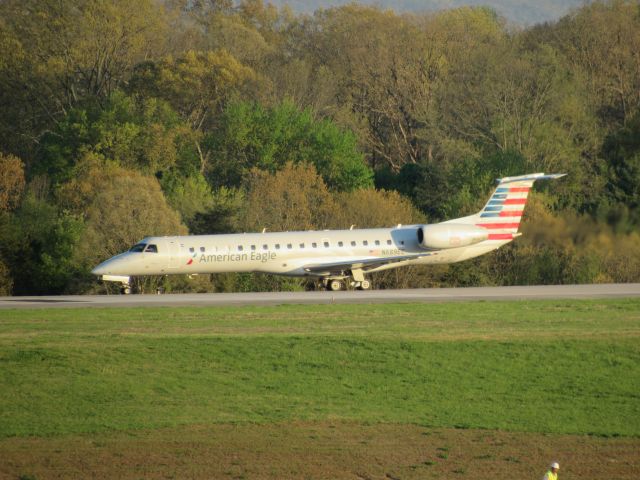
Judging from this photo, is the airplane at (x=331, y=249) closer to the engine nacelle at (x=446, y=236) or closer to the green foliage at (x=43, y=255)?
the engine nacelle at (x=446, y=236)

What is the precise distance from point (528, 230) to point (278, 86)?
4517 cm

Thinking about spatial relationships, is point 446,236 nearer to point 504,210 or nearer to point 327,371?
point 504,210

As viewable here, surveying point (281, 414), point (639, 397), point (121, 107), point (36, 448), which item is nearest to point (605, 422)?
point (639, 397)

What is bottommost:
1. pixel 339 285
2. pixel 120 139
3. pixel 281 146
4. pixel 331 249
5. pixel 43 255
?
pixel 339 285

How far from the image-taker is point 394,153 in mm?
91000

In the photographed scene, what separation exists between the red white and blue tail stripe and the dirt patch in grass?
25.7 metres

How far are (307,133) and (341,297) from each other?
1434 inches

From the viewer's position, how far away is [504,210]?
45.3m

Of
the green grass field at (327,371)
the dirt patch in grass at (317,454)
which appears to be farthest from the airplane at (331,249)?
the dirt patch in grass at (317,454)

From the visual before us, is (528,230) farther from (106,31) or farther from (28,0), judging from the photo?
(28,0)

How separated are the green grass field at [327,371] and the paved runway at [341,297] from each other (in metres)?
4.92

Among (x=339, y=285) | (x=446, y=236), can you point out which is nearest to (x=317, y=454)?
(x=446, y=236)

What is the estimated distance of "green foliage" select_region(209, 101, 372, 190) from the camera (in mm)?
73500

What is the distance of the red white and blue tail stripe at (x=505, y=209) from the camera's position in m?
45.3
